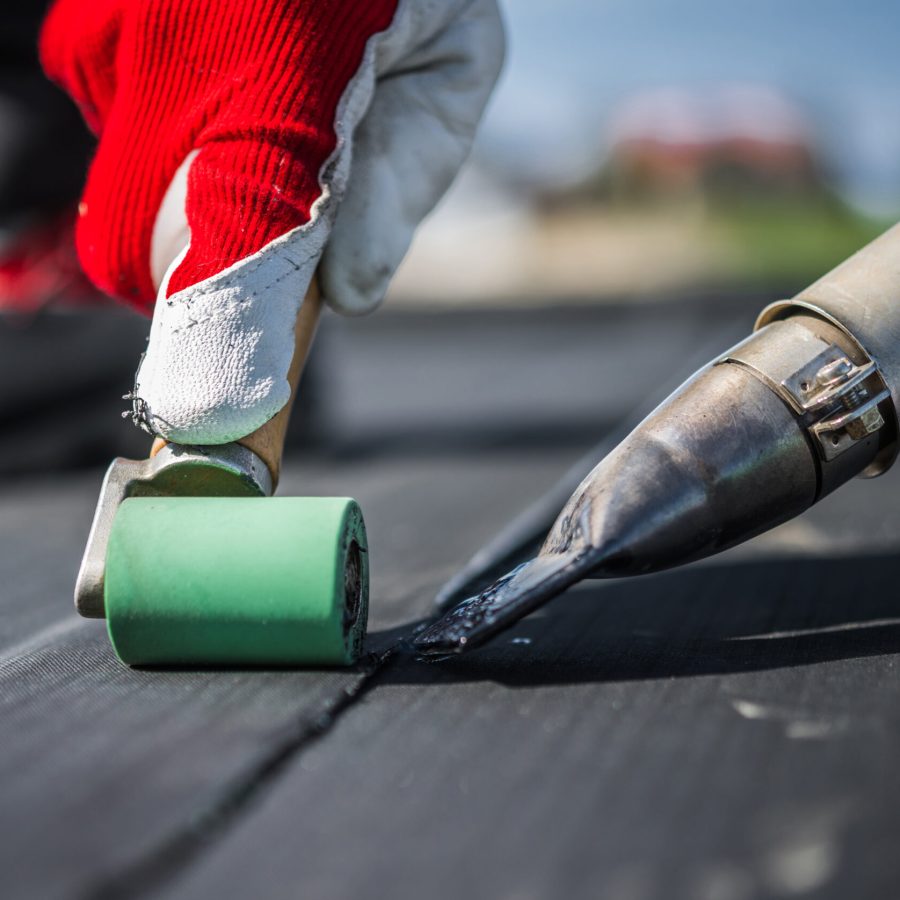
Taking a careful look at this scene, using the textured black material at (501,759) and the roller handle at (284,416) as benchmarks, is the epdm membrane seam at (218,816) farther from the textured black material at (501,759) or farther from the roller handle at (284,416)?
the roller handle at (284,416)

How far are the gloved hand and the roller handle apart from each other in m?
0.03

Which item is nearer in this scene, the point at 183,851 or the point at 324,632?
the point at 183,851

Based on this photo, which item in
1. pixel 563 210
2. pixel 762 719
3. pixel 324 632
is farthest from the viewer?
pixel 563 210

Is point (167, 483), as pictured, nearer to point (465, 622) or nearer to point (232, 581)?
point (232, 581)

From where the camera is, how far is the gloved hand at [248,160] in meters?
1.17

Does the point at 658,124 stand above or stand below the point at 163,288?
below

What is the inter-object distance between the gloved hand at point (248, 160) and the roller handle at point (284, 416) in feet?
0.10

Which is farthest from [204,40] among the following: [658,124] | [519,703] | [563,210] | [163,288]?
[658,124]

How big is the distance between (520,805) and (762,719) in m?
0.27

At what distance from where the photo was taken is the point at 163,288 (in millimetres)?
1214

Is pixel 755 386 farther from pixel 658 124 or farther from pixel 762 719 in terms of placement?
pixel 658 124

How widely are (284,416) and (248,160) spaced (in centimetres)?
28

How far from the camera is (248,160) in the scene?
123 cm

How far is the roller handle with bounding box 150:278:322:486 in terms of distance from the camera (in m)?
1.22
